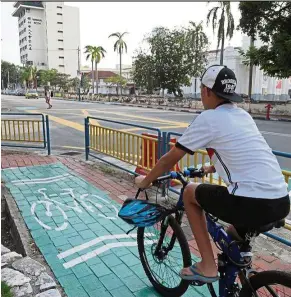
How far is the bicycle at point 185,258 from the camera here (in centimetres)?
202

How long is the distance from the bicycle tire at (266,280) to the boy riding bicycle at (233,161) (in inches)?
10.2

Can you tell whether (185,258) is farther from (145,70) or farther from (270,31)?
(145,70)

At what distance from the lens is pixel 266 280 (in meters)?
1.95

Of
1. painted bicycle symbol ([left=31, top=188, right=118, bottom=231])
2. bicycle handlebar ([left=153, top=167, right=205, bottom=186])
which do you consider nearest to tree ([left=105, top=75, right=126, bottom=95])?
painted bicycle symbol ([left=31, top=188, right=118, bottom=231])

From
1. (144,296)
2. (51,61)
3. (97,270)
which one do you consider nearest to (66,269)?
(97,270)

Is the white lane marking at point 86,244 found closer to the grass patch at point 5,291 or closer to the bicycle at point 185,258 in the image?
the grass patch at point 5,291

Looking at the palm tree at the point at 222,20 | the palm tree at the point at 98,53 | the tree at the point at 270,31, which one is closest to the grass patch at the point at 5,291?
the tree at the point at 270,31

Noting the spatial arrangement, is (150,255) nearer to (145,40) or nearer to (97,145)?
(97,145)

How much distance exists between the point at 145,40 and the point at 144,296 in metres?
34.7

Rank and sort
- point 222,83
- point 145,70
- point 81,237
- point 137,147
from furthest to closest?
1. point 145,70
2. point 137,147
3. point 81,237
4. point 222,83

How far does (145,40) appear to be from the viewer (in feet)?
115

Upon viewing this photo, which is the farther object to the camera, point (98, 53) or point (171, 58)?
point (98, 53)

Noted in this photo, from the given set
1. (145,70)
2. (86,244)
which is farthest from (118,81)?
(86,244)

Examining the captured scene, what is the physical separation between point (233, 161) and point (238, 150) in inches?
3.0
